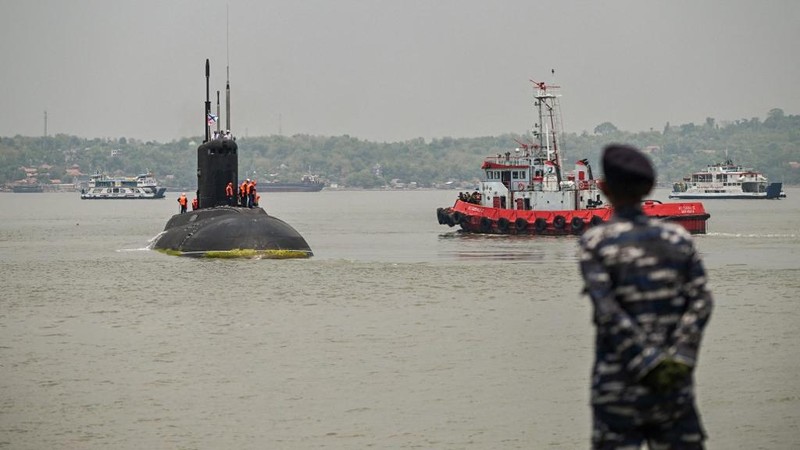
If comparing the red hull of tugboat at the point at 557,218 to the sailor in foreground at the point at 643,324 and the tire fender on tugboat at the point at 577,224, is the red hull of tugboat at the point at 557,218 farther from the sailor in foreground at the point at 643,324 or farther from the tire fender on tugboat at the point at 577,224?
the sailor in foreground at the point at 643,324

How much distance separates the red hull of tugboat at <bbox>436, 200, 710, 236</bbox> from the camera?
59531mm

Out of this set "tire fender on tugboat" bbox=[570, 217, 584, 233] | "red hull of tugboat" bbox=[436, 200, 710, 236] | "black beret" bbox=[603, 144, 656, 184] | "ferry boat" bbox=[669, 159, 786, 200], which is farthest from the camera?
"ferry boat" bbox=[669, 159, 786, 200]

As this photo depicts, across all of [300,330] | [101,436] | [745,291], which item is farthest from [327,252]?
[101,436]

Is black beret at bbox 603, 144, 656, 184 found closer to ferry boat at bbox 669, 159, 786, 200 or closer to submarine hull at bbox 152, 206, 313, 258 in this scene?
submarine hull at bbox 152, 206, 313, 258

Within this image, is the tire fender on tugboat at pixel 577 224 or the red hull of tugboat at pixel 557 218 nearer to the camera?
the red hull of tugboat at pixel 557 218

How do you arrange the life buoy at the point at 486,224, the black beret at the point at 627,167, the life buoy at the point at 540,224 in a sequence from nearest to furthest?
the black beret at the point at 627,167 < the life buoy at the point at 540,224 < the life buoy at the point at 486,224

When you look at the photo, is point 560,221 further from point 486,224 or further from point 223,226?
point 223,226

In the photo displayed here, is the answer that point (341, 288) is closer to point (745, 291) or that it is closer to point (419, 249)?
point (745, 291)

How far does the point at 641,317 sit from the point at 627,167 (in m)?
0.89

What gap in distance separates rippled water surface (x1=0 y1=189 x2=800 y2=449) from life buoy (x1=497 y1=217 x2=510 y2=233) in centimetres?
1625

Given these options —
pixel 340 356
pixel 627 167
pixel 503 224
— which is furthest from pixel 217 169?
pixel 627 167

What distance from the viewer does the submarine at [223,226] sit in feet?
141

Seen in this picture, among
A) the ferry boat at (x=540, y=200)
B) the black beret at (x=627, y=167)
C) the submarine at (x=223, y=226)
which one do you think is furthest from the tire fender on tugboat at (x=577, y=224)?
the black beret at (x=627, y=167)

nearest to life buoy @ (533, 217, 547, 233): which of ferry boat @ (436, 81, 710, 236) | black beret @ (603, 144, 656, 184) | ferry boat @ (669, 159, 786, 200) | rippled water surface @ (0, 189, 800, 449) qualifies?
ferry boat @ (436, 81, 710, 236)
